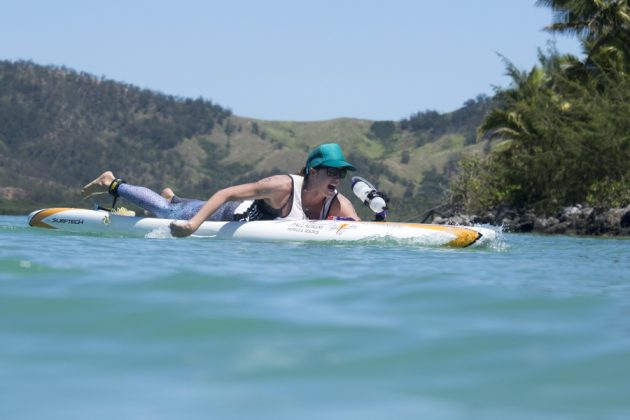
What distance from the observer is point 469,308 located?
4.59m

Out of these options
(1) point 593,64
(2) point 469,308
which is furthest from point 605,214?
(2) point 469,308

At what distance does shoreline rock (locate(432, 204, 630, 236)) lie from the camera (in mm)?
25312

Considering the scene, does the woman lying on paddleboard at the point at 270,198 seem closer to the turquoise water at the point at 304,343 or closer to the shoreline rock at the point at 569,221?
the turquoise water at the point at 304,343

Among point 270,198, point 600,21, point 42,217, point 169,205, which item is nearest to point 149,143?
point 600,21

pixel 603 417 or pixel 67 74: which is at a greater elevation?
pixel 67 74

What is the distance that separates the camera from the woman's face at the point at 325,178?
9883 mm

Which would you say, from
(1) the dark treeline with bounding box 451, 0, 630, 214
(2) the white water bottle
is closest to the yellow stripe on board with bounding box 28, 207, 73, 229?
(2) the white water bottle

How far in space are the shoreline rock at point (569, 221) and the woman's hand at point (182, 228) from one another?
17507mm

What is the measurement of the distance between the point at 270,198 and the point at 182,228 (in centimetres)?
118

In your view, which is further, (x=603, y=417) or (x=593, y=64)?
(x=593, y=64)

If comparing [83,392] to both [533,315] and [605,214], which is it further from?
[605,214]

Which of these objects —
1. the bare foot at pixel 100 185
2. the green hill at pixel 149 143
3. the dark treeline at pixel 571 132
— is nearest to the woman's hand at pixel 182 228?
the bare foot at pixel 100 185

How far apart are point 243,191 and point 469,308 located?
17.6ft

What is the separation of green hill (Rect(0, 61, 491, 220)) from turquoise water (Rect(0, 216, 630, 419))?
138878mm
